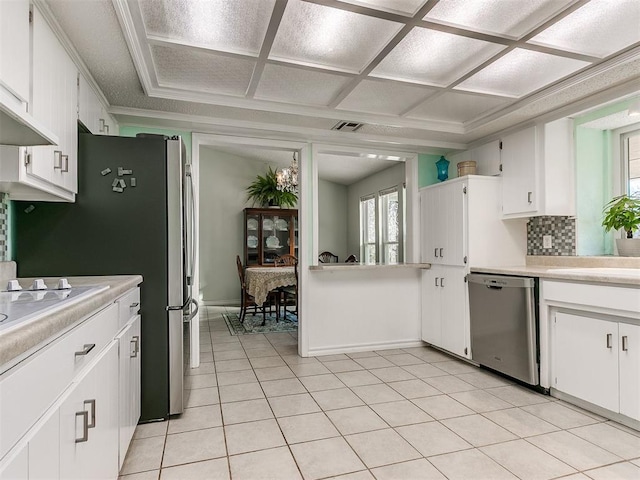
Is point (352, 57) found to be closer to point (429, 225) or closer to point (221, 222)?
point (429, 225)

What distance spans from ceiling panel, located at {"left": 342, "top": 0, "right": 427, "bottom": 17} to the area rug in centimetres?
393

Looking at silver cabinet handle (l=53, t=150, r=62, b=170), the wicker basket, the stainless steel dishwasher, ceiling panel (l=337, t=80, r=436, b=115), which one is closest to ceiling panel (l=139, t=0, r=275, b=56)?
silver cabinet handle (l=53, t=150, r=62, b=170)

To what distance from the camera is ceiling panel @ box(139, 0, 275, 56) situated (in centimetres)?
183

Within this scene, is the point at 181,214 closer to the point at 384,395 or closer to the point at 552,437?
the point at 384,395

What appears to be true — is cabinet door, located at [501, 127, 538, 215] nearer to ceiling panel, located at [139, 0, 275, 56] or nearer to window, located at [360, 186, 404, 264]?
ceiling panel, located at [139, 0, 275, 56]

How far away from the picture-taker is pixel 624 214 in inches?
113

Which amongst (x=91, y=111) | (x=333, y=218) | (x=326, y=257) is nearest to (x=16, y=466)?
(x=91, y=111)

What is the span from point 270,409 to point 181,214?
138 cm

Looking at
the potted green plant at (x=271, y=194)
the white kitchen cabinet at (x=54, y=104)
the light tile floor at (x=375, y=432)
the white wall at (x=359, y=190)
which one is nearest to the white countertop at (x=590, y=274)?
the light tile floor at (x=375, y=432)

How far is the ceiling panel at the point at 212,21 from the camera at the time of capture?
1833mm

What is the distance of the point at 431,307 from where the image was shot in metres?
3.96

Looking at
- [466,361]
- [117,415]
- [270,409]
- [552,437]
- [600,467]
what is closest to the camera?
[117,415]

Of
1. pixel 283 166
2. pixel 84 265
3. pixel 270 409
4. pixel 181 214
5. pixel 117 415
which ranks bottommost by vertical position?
pixel 270 409

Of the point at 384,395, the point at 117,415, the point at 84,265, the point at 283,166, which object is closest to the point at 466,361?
the point at 384,395
